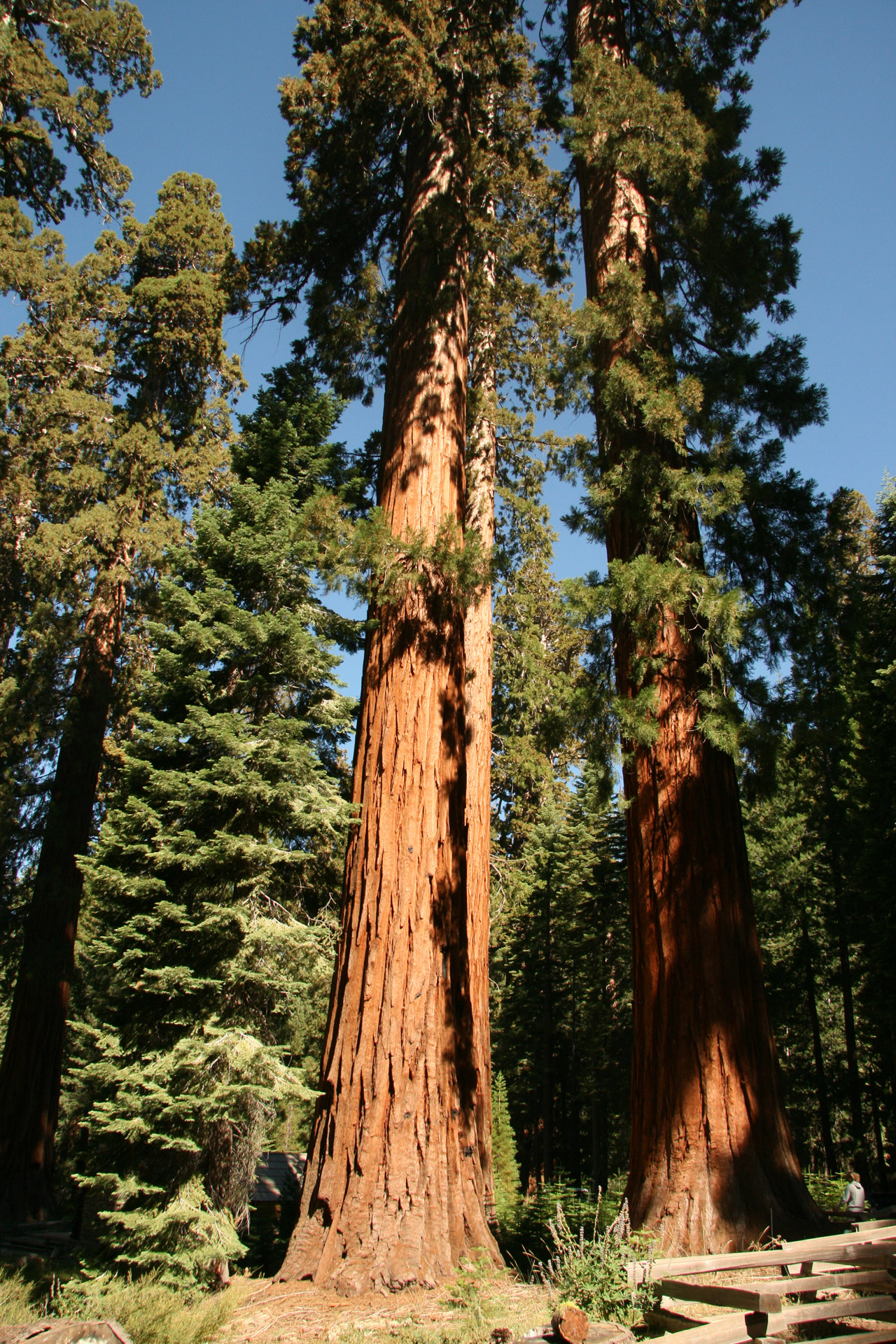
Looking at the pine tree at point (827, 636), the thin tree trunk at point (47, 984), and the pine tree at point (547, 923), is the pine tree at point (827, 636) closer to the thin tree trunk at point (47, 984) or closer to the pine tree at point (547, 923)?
the pine tree at point (547, 923)

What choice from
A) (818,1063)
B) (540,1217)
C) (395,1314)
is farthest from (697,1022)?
(818,1063)

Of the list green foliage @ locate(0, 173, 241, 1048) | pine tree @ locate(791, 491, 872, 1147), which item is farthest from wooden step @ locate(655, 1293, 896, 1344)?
green foliage @ locate(0, 173, 241, 1048)

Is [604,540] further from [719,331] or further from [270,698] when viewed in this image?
[270,698]

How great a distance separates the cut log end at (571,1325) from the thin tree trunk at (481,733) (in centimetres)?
184

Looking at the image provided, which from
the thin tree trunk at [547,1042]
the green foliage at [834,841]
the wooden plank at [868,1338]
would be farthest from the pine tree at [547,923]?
the wooden plank at [868,1338]

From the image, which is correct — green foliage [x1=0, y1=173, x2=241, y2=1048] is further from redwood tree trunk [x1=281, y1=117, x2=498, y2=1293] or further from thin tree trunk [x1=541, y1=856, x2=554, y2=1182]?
thin tree trunk [x1=541, y1=856, x2=554, y2=1182]

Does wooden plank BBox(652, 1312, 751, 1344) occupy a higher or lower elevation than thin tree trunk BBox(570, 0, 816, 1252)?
lower

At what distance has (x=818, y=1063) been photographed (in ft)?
62.8

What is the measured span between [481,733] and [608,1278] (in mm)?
5872

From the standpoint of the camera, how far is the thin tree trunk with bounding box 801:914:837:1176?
18.4 metres

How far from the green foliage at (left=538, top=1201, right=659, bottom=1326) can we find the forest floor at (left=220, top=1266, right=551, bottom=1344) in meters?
0.18

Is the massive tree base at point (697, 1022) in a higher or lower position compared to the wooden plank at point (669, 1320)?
higher

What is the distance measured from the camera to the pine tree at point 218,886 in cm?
468

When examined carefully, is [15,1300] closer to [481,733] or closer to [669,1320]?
[669,1320]
